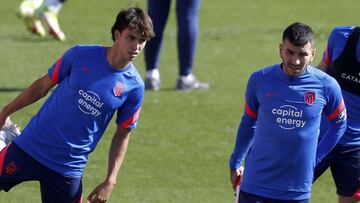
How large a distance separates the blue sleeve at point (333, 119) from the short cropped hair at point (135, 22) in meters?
1.19

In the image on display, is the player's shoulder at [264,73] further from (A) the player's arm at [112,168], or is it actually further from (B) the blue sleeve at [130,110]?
(A) the player's arm at [112,168]

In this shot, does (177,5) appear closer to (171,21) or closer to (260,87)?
(171,21)

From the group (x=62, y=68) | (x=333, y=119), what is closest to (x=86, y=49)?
(x=62, y=68)

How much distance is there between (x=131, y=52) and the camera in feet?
Answer: 21.8

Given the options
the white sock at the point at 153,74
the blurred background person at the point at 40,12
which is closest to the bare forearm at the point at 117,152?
the white sock at the point at 153,74

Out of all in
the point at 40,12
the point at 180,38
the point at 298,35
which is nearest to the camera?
the point at 298,35

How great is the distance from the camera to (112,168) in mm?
6805

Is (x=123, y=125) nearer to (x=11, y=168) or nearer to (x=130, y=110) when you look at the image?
(x=130, y=110)

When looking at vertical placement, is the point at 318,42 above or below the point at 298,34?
below

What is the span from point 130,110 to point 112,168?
1.31 ft

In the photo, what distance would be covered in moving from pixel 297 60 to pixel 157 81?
18.6 ft

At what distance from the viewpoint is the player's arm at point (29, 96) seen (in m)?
6.83

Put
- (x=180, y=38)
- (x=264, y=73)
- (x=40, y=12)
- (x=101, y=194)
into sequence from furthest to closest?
(x=40, y=12) < (x=180, y=38) < (x=101, y=194) < (x=264, y=73)

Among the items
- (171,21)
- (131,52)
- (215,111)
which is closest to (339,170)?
(131,52)
